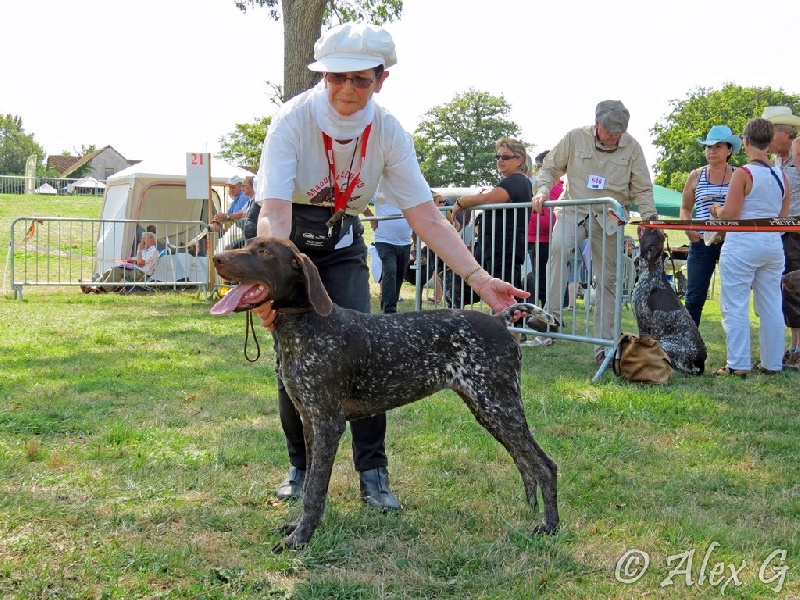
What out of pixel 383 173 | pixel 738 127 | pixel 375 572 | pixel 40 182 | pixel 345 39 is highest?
pixel 738 127

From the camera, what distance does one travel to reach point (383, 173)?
378cm

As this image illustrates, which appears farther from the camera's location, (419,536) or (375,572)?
(419,536)

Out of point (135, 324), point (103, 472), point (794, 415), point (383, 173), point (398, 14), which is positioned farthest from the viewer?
point (398, 14)

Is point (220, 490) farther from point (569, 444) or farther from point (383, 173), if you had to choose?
point (569, 444)

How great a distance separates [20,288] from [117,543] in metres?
11.3

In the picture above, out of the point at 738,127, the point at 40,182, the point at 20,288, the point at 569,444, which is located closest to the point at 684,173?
the point at 738,127

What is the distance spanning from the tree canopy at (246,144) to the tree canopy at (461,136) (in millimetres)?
17773

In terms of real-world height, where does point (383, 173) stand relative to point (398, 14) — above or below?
below

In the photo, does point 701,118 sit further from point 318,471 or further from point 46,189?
point 318,471

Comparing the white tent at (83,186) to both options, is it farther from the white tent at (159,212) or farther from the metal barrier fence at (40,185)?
the white tent at (159,212)

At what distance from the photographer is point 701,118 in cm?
6159

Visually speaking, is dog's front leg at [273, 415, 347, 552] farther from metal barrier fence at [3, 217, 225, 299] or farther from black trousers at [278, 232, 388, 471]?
metal barrier fence at [3, 217, 225, 299]

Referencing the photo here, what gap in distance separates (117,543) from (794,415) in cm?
460

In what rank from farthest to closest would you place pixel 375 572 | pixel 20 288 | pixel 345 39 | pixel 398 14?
1. pixel 398 14
2. pixel 20 288
3. pixel 345 39
4. pixel 375 572
